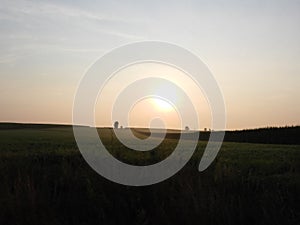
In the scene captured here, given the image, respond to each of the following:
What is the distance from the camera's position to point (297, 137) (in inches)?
2024

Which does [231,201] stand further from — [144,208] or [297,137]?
[297,137]

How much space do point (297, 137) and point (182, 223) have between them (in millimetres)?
46334

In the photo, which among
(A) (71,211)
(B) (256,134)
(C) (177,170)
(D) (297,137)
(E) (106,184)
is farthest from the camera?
(B) (256,134)

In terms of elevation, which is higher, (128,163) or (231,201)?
(128,163)

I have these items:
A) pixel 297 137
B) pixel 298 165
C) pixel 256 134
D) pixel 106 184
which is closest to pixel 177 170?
pixel 106 184

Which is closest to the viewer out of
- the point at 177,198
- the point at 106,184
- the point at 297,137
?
the point at 177,198

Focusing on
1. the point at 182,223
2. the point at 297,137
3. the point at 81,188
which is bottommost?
the point at 182,223

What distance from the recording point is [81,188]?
9.20 meters

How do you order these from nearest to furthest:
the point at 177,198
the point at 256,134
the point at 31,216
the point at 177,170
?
the point at 31,216, the point at 177,198, the point at 177,170, the point at 256,134

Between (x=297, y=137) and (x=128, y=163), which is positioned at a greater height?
(x=297, y=137)

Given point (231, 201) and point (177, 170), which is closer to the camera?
point (231, 201)

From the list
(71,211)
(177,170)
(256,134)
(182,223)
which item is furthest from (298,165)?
(256,134)

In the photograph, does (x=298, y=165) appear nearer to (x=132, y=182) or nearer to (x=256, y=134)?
(x=132, y=182)

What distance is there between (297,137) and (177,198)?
45.5m
